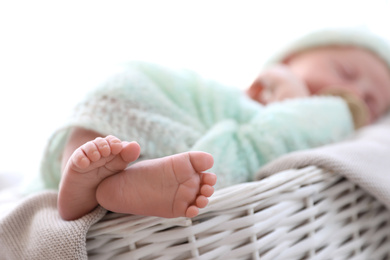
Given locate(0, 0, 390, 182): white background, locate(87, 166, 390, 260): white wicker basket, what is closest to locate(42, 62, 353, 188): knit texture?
locate(87, 166, 390, 260): white wicker basket

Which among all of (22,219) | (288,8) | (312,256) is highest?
(288,8)

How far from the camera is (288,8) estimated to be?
6.45 ft

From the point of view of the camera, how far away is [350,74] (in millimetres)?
1302

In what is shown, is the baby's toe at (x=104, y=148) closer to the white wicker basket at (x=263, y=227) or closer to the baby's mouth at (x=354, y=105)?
the white wicker basket at (x=263, y=227)

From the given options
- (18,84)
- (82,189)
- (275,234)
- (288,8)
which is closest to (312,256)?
(275,234)

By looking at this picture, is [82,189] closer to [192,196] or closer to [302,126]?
[192,196]

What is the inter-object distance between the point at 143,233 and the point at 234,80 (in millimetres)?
1424

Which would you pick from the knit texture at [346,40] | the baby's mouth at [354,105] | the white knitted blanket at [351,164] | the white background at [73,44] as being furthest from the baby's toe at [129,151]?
the knit texture at [346,40]

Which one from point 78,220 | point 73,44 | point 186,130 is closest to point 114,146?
point 78,220

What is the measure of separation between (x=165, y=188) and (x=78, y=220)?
5.2 inches

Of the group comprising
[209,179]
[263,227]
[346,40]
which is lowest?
[263,227]

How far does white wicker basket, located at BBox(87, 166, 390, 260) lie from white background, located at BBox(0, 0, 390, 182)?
1.78ft

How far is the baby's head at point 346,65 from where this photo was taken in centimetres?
125

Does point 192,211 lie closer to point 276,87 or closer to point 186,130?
point 186,130
